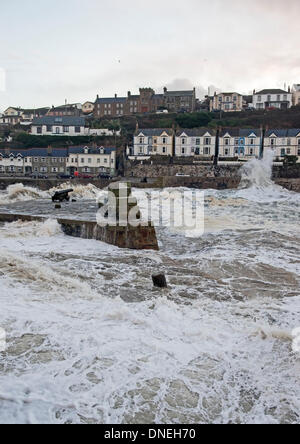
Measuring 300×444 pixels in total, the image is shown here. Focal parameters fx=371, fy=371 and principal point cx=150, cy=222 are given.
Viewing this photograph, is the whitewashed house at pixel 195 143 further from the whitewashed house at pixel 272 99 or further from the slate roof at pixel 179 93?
the slate roof at pixel 179 93

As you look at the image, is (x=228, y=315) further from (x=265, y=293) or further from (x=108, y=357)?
(x=108, y=357)

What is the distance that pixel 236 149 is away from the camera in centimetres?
6197

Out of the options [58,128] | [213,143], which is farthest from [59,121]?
[213,143]

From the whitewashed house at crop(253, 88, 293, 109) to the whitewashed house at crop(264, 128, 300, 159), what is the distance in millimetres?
29246

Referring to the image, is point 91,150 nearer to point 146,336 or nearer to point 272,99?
point 272,99

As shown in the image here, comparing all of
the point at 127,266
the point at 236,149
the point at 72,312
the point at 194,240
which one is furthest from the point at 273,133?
the point at 72,312

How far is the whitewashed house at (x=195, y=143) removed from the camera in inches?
2470

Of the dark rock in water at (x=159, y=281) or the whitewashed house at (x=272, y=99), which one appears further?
the whitewashed house at (x=272, y=99)

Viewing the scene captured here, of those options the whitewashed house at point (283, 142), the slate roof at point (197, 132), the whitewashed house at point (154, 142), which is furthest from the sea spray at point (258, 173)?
the whitewashed house at point (154, 142)

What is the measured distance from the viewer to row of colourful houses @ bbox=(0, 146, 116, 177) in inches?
2279

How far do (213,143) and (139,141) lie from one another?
12612mm

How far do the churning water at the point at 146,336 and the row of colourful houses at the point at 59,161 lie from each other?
45320 mm

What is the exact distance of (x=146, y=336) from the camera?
7289 mm

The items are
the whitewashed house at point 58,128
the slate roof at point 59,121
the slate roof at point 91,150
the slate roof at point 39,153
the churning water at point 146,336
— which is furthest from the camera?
the slate roof at point 59,121
